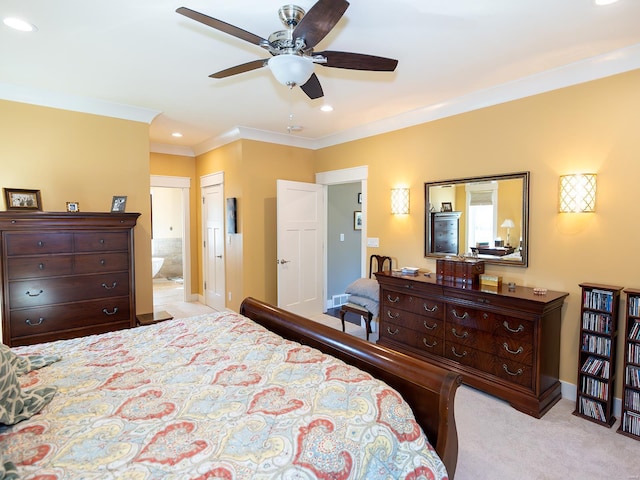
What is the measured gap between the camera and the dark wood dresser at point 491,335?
258 centimetres

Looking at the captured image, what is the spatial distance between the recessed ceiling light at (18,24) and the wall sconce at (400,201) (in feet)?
11.3

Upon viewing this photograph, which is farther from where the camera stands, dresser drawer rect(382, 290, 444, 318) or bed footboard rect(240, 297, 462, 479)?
dresser drawer rect(382, 290, 444, 318)

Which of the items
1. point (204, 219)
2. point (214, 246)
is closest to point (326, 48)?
point (214, 246)

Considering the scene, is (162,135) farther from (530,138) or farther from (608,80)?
(608,80)

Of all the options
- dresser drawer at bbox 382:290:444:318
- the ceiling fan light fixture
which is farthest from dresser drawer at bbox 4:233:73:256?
dresser drawer at bbox 382:290:444:318

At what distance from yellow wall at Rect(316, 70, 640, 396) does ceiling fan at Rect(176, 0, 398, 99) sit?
1.73m

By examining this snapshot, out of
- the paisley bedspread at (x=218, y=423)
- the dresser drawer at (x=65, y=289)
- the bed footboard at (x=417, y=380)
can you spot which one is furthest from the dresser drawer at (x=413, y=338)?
the dresser drawer at (x=65, y=289)

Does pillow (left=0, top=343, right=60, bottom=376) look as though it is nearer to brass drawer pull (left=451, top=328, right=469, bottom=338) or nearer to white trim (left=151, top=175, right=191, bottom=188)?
brass drawer pull (left=451, top=328, right=469, bottom=338)

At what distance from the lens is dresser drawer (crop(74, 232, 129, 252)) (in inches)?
121

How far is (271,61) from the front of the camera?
1.80m

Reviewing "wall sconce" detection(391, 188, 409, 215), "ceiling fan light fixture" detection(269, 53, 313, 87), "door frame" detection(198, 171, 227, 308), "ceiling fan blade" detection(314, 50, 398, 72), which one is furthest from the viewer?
"door frame" detection(198, 171, 227, 308)

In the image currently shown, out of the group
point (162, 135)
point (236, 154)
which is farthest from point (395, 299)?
point (162, 135)

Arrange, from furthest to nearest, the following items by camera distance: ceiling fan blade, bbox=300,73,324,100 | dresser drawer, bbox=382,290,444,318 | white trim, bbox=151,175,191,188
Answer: white trim, bbox=151,175,191,188, dresser drawer, bbox=382,290,444,318, ceiling fan blade, bbox=300,73,324,100

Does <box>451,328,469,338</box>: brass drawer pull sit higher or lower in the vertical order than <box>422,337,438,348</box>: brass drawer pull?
higher
